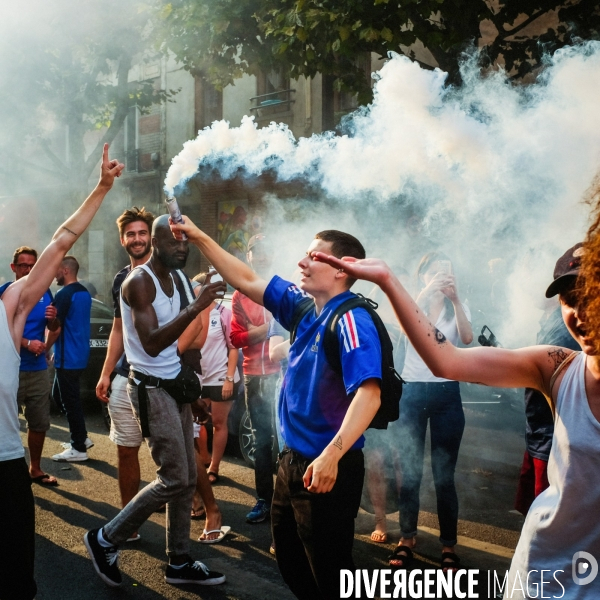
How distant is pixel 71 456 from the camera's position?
7.12 m

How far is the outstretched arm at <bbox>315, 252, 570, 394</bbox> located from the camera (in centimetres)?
207

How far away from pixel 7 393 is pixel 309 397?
4.35 feet

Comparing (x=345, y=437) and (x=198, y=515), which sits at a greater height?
(x=345, y=437)

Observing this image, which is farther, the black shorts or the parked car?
the parked car

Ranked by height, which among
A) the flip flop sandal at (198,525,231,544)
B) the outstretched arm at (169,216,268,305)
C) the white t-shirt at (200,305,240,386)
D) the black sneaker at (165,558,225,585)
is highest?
the outstretched arm at (169,216,268,305)

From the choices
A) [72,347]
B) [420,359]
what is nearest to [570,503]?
[420,359]

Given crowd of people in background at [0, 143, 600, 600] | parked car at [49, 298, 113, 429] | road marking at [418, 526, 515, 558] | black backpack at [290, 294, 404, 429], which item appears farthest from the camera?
parked car at [49, 298, 113, 429]

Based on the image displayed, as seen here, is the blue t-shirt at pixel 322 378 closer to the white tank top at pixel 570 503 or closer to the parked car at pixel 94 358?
the white tank top at pixel 570 503

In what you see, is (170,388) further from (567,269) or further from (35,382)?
(35,382)

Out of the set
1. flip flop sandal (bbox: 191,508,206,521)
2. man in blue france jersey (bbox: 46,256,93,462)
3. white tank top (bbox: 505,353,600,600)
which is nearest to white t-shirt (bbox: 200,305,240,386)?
flip flop sandal (bbox: 191,508,206,521)

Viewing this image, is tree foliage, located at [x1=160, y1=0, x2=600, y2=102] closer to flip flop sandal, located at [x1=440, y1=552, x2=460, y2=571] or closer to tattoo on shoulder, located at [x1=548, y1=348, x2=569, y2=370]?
flip flop sandal, located at [x1=440, y1=552, x2=460, y2=571]

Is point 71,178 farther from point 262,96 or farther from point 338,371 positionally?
point 338,371

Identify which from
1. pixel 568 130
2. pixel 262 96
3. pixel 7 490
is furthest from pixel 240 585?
pixel 262 96

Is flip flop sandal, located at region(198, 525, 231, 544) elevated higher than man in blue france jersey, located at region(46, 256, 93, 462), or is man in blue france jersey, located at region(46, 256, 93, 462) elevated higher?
man in blue france jersey, located at region(46, 256, 93, 462)
